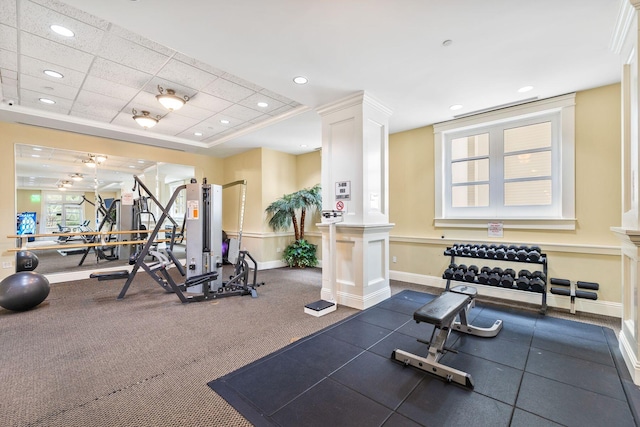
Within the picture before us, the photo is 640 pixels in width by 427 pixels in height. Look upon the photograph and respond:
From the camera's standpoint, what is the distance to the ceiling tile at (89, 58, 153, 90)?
10.7 feet

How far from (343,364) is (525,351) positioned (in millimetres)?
1793

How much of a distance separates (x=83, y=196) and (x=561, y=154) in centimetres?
950

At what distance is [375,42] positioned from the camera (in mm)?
2691

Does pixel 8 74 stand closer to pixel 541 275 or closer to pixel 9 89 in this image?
pixel 9 89

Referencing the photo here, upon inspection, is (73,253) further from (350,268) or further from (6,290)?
(350,268)

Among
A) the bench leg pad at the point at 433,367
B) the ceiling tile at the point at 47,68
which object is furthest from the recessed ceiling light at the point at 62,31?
the bench leg pad at the point at 433,367

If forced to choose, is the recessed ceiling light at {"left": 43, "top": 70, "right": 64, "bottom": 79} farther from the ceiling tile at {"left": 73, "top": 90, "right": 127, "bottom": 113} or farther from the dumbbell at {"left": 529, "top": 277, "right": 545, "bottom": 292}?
the dumbbell at {"left": 529, "top": 277, "right": 545, "bottom": 292}

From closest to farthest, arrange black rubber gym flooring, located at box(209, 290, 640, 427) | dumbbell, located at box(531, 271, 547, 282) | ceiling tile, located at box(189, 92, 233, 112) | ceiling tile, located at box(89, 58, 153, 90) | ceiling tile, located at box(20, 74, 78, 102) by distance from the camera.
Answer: black rubber gym flooring, located at box(209, 290, 640, 427)
ceiling tile, located at box(89, 58, 153, 90)
dumbbell, located at box(531, 271, 547, 282)
ceiling tile, located at box(20, 74, 78, 102)
ceiling tile, located at box(189, 92, 233, 112)

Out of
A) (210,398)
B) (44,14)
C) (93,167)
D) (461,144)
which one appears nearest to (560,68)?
(461,144)

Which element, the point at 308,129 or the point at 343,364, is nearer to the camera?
the point at 343,364

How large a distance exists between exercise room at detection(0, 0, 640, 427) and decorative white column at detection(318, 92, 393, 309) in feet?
0.11

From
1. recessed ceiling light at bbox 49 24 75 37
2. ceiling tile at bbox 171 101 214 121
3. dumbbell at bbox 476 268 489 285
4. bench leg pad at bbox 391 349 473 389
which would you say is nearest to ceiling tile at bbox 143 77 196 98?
ceiling tile at bbox 171 101 214 121

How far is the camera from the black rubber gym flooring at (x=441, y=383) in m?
1.77

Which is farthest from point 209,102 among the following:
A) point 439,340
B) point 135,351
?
point 439,340
